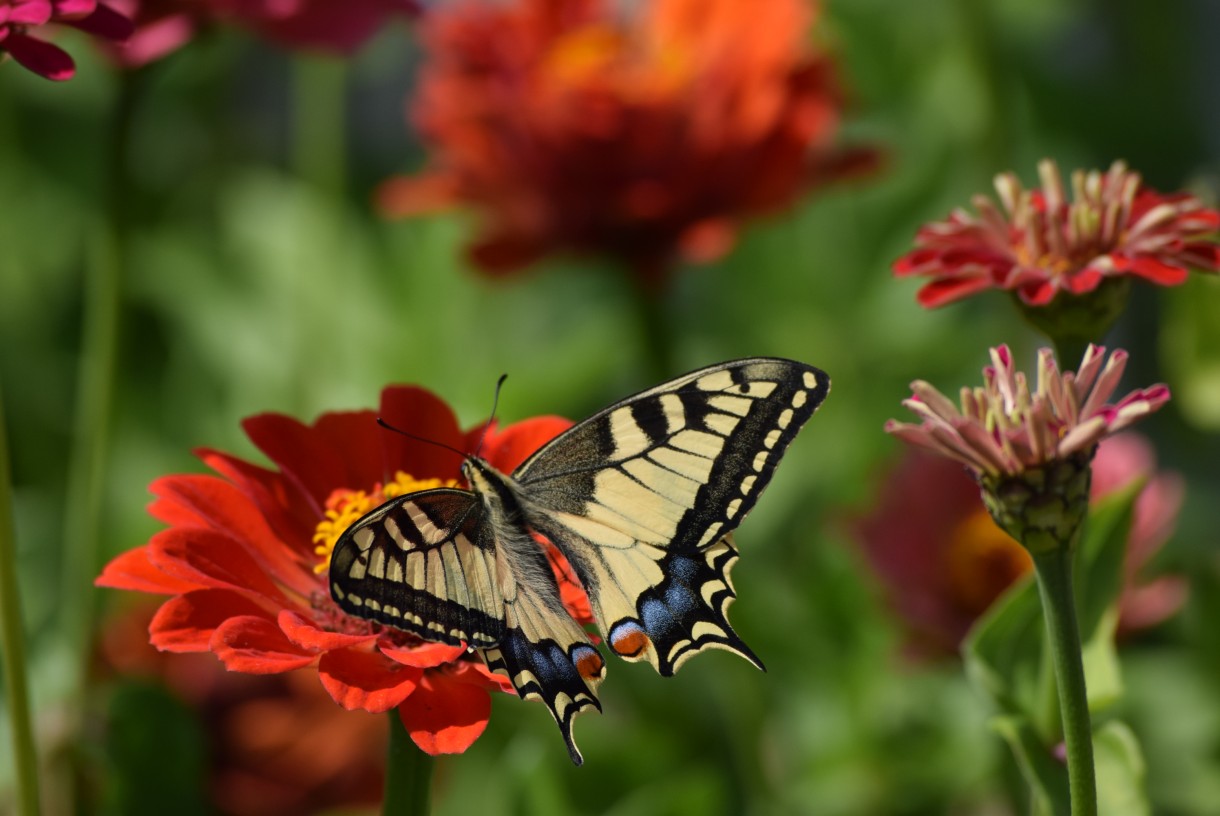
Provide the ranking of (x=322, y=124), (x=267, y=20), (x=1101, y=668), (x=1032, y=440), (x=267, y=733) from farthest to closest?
(x=322, y=124) < (x=267, y=733) < (x=267, y=20) < (x=1101, y=668) < (x=1032, y=440)

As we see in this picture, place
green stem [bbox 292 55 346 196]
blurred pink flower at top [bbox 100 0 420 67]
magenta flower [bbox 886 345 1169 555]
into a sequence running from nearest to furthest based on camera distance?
magenta flower [bbox 886 345 1169 555], blurred pink flower at top [bbox 100 0 420 67], green stem [bbox 292 55 346 196]

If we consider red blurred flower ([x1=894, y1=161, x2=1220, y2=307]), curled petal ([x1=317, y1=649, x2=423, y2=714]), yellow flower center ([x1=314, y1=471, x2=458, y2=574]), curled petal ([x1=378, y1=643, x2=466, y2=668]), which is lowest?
curled petal ([x1=317, y1=649, x2=423, y2=714])

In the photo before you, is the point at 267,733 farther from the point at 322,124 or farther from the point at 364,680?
the point at 322,124

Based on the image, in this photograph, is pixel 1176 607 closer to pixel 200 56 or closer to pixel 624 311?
pixel 624 311

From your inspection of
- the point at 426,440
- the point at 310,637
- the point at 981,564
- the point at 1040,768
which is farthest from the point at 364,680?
the point at 981,564

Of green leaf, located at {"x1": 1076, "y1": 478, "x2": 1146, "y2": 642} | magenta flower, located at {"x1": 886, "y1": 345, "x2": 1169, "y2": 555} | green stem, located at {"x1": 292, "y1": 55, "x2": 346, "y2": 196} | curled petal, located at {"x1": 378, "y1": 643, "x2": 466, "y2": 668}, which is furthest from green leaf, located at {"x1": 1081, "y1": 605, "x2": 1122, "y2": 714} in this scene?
green stem, located at {"x1": 292, "y1": 55, "x2": 346, "y2": 196}

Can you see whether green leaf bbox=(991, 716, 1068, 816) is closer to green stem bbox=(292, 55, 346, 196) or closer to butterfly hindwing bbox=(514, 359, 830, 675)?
butterfly hindwing bbox=(514, 359, 830, 675)

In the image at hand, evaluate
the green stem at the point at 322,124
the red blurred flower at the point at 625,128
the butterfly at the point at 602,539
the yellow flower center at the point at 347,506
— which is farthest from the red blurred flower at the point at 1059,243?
the green stem at the point at 322,124
